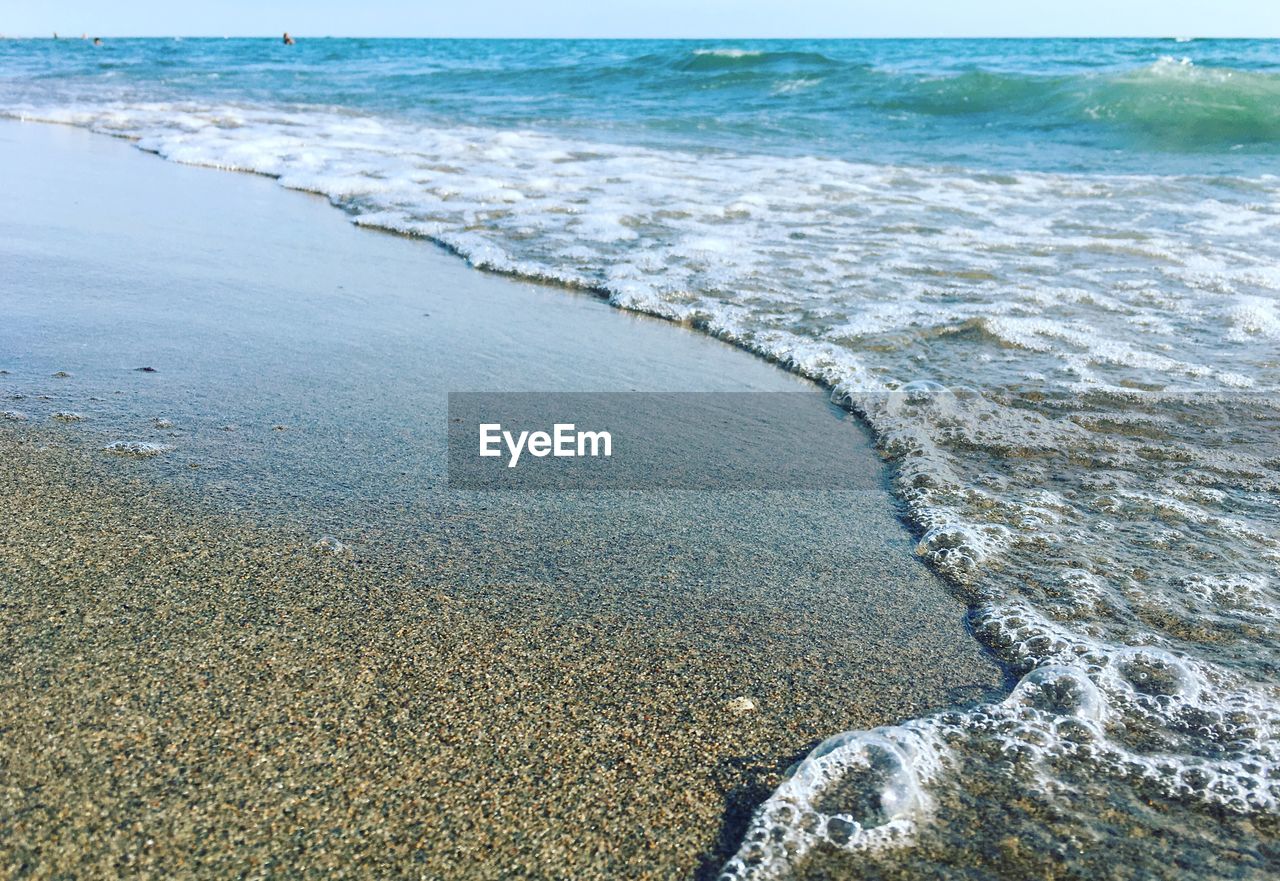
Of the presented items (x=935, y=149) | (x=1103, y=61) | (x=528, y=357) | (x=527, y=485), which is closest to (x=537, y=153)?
(x=935, y=149)

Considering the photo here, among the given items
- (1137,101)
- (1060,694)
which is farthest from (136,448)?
(1137,101)

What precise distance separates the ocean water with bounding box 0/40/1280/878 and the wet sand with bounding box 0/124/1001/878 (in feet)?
0.59

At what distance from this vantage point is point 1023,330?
4145 mm

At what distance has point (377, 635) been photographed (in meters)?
1.80

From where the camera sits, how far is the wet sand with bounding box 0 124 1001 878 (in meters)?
1.35

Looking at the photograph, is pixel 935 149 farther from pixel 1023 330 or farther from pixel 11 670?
pixel 11 670

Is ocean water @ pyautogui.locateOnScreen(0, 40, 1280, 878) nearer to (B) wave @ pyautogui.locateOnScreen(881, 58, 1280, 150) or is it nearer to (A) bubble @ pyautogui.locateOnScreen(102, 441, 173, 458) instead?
(B) wave @ pyautogui.locateOnScreen(881, 58, 1280, 150)

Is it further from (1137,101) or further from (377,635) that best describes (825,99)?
(377,635)

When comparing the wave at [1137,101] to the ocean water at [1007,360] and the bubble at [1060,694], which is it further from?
the bubble at [1060,694]

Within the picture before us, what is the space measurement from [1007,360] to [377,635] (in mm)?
2953

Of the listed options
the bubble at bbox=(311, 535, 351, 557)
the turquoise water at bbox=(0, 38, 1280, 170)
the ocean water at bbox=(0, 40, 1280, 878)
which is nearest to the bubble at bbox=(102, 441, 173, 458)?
the bubble at bbox=(311, 535, 351, 557)

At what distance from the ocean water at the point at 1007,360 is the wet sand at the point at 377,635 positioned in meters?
0.18

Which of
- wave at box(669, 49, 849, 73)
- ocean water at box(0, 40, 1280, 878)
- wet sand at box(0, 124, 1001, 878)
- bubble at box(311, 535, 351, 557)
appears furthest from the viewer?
wave at box(669, 49, 849, 73)

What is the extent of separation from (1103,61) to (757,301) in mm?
22126
